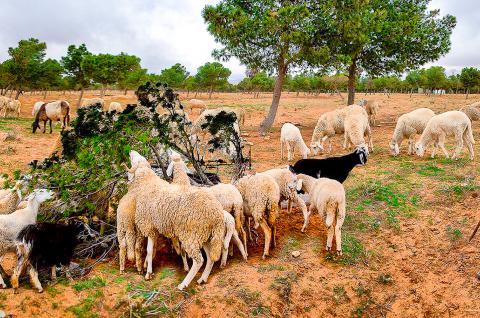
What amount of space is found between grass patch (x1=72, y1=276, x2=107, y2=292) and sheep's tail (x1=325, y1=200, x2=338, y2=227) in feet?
11.9

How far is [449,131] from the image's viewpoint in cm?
1152

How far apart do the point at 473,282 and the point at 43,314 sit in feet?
20.1

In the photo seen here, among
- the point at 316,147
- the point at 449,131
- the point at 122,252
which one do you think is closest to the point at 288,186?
the point at 122,252

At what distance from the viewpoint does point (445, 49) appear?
19422 millimetres

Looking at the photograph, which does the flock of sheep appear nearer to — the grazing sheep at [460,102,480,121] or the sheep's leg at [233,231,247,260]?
the sheep's leg at [233,231,247,260]

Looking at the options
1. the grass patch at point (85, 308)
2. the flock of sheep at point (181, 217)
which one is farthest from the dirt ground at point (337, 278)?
the flock of sheep at point (181, 217)

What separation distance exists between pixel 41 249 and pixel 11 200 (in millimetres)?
2054

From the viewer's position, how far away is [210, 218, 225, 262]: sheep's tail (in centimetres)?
546

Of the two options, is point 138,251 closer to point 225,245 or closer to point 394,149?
point 225,245

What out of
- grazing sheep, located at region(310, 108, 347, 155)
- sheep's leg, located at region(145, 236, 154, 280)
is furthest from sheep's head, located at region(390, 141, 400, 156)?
sheep's leg, located at region(145, 236, 154, 280)

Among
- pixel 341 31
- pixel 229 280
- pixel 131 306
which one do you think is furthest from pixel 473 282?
pixel 341 31

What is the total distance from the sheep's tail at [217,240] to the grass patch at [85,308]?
1631 millimetres

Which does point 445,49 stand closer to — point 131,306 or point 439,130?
point 439,130

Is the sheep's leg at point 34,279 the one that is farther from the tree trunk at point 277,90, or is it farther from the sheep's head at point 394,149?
the tree trunk at point 277,90
